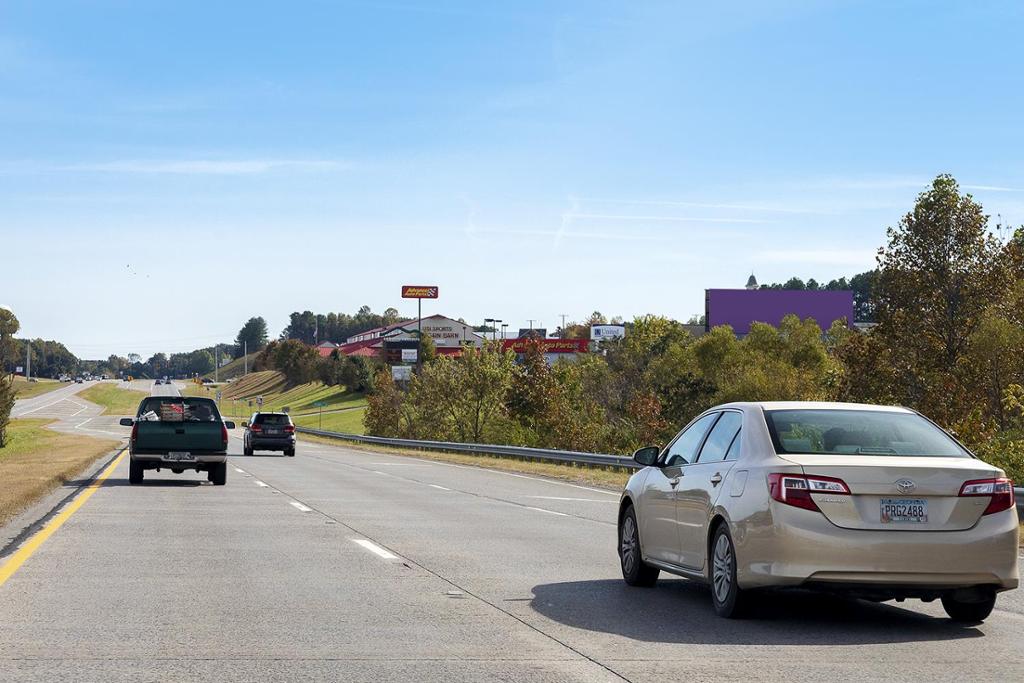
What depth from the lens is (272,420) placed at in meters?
50.5

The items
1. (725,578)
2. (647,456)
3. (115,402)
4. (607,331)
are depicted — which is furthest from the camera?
(607,331)

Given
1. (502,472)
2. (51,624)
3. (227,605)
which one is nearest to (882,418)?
(227,605)

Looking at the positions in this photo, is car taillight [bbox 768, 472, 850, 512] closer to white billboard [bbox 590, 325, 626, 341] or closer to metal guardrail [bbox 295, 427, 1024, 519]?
metal guardrail [bbox 295, 427, 1024, 519]

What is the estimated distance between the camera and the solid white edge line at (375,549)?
13.8 m

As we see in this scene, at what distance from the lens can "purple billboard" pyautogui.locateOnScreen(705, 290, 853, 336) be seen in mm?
164125

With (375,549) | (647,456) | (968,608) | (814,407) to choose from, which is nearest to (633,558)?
(647,456)

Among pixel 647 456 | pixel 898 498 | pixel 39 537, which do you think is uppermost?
pixel 647 456

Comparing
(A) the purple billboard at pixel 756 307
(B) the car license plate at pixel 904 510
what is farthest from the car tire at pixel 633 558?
(A) the purple billboard at pixel 756 307

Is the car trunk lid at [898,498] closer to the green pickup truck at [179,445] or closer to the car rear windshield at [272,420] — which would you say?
the green pickup truck at [179,445]

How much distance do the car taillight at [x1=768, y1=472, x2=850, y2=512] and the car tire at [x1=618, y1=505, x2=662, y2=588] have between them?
2.51 m

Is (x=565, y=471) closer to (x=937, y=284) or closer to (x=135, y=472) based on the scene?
(x=135, y=472)

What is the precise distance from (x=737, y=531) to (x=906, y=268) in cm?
5659

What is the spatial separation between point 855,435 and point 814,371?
123 metres

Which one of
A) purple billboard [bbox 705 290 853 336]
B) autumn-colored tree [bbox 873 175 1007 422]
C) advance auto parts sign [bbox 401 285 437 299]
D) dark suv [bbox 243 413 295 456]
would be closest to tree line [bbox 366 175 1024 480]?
autumn-colored tree [bbox 873 175 1007 422]
